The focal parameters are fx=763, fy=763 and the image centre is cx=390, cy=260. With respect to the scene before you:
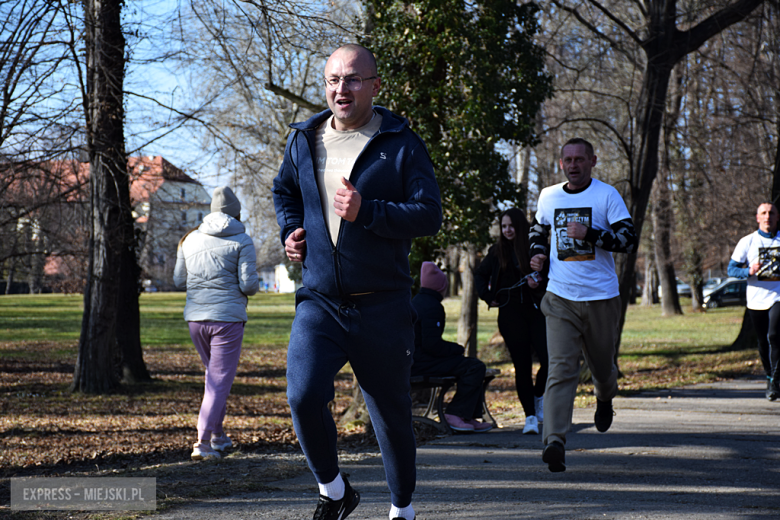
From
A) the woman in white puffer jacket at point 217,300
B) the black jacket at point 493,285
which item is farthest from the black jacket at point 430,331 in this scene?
the woman in white puffer jacket at point 217,300

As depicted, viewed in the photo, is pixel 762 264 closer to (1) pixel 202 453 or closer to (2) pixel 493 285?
(2) pixel 493 285

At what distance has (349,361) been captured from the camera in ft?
11.3

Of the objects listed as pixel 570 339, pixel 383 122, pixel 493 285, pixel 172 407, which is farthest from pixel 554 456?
pixel 172 407

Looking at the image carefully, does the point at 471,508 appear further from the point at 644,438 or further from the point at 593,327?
the point at 644,438

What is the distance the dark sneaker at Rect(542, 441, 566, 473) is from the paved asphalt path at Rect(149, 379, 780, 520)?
0.15 meters

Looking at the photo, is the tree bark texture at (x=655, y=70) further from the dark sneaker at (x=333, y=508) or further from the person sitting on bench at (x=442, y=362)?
the dark sneaker at (x=333, y=508)

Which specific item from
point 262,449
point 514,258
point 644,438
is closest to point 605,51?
point 514,258

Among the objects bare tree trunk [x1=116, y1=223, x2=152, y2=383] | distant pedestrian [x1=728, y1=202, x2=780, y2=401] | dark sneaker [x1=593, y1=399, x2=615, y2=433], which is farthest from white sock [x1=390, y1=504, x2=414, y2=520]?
bare tree trunk [x1=116, y1=223, x2=152, y2=383]

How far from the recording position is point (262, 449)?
24.7 ft

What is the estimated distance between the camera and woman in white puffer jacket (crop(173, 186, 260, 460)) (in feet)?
21.3

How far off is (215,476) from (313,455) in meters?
2.12

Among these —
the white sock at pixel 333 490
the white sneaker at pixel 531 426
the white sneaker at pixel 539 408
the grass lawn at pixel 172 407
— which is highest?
the white sock at pixel 333 490

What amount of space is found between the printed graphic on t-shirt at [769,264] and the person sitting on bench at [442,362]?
3.77 meters

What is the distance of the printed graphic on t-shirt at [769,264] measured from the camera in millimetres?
8734
